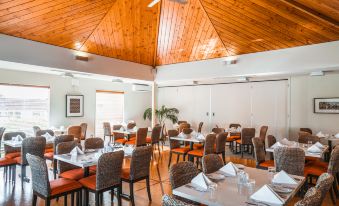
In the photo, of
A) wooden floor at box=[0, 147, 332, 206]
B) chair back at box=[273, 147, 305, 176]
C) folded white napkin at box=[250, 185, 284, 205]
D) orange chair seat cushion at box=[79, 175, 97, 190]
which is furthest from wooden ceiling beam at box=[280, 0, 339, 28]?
orange chair seat cushion at box=[79, 175, 97, 190]

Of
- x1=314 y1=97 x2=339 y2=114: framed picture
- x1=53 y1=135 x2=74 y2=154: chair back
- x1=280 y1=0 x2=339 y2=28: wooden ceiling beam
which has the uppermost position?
x1=280 y1=0 x2=339 y2=28: wooden ceiling beam

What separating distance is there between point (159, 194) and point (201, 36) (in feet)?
13.4

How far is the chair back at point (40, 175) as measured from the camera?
302 centimetres

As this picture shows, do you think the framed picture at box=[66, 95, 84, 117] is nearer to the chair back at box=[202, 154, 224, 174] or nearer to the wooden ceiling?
the wooden ceiling

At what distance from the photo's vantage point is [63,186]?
3244 millimetres

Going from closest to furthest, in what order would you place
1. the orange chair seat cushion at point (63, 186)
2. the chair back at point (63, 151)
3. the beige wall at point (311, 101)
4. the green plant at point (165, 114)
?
the orange chair seat cushion at point (63, 186) → the chair back at point (63, 151) → the beige wall at point (311, 101) → the green plant at point (165, 114)

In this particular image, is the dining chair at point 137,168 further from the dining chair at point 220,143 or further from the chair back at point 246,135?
the chair back at point 246,135

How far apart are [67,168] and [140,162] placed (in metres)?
1.31

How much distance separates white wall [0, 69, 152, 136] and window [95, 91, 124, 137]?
228 millimetres

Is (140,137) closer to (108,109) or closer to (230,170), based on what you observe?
(108,109)

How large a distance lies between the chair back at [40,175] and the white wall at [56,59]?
2861 mm

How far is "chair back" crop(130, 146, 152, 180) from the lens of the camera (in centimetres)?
370

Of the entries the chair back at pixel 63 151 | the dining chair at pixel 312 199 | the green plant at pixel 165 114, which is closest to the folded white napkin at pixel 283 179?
the dining chair at pixel 312 199

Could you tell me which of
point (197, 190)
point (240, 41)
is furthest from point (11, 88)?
point (197, 190)
